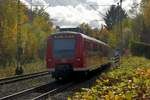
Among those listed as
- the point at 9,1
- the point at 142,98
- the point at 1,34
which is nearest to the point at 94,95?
the point at 142,98

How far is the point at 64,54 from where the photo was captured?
86.0ft

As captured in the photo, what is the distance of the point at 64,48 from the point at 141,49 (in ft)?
135

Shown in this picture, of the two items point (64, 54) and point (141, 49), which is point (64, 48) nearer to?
point (64, 54)

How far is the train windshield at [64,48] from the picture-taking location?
26.3 meters

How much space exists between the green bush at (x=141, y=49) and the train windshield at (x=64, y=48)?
3653cm

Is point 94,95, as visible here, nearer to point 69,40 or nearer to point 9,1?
point 69,40

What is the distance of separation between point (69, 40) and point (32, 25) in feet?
236

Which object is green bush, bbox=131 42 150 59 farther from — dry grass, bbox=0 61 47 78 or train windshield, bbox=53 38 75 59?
train windshield, bbox=53 38 75 59

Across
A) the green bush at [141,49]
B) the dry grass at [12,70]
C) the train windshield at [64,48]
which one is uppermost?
the train windshield at [64,48]

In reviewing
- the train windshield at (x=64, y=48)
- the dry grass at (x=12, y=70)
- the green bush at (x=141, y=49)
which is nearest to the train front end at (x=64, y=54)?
the train windshield at (x=64, y=48)

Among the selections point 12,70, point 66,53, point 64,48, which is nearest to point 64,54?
point 66,53

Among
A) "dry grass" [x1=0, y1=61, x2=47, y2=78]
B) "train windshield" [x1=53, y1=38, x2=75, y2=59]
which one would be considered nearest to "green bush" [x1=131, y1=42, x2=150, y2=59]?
"dry grass" [x1=0, y1=61, x2=47, y2=78]

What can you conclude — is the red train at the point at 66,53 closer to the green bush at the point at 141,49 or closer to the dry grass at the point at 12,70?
the dry grass at the point at 12,70

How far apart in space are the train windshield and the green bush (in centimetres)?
3653
